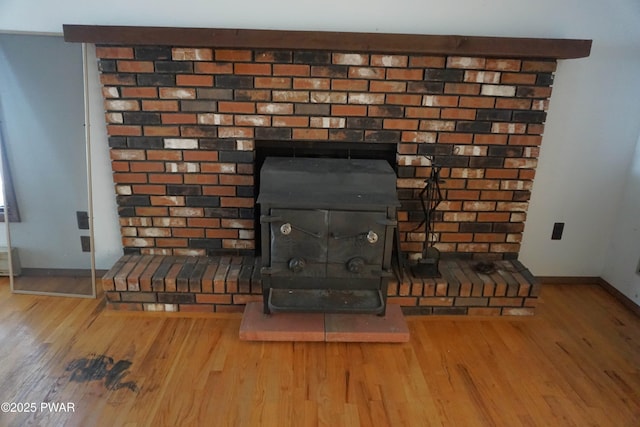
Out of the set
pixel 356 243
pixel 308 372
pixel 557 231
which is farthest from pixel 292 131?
pixel 557 231

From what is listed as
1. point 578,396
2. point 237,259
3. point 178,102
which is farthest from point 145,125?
point 578,396

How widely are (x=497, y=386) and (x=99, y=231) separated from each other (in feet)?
6.83

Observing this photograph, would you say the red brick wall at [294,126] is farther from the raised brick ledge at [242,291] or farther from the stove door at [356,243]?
the stove door at [356,243]

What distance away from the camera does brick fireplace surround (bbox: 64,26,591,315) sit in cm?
189

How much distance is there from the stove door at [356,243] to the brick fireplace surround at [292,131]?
309mm

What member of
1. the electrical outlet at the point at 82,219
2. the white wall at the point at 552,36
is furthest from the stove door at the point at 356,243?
the electrical outlet at the point at 82,219

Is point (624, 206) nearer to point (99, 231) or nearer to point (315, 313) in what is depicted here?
point (315, 313)

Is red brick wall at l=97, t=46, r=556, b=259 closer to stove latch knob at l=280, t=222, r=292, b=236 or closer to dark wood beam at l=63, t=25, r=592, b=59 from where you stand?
dark wood beam at l=63, t=25, r=592, b=59

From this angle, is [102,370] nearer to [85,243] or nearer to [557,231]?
[85,243]

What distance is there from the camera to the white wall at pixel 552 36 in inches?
75.2

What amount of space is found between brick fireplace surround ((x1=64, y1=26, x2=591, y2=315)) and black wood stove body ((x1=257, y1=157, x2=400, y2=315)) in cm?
23

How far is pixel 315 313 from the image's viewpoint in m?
1.92

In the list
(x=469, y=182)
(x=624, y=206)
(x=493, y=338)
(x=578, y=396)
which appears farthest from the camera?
(x=624, y=206)

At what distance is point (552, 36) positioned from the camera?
6.52 ft
